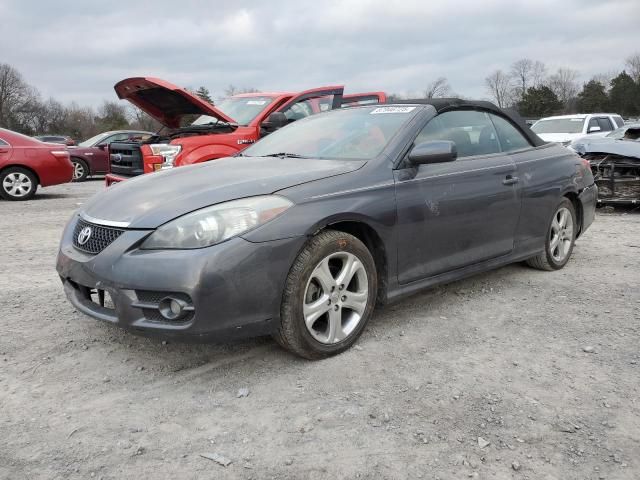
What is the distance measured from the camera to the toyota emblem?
10.1 feet

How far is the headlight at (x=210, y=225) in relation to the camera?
8.83 feet

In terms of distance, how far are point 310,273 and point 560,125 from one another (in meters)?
13.3

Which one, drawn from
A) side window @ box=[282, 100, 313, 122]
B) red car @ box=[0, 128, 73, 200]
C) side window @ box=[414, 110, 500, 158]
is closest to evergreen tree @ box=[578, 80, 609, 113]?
side window @ box=[282, 100, 313, 122]

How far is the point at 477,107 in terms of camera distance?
4281mm

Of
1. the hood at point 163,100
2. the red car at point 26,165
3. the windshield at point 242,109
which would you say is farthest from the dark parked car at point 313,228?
the red car at point 26,165

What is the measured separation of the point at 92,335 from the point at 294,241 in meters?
1.53

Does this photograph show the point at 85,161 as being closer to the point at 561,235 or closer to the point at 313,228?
the point at 561,235

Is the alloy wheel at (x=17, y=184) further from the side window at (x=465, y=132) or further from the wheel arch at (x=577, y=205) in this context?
the wheel arch at (x=577, y=205)

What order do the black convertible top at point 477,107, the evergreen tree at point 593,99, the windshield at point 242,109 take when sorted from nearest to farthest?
the black convertible top at point 477,107 < the windshield at point 242,109 < the evergreen tree at point 593,99

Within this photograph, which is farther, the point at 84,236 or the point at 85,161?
the point at 85,161

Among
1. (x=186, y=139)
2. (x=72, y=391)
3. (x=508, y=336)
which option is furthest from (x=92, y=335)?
(x=186, y=139)

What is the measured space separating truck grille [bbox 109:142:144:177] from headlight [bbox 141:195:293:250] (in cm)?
453

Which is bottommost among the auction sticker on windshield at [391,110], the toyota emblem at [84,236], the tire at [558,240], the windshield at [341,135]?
the tire at [558,240]

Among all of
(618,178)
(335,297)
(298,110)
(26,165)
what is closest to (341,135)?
(335,297)
